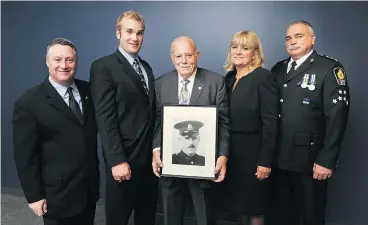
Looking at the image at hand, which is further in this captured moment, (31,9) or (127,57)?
(31,9)

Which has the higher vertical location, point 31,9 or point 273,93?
point 31,9

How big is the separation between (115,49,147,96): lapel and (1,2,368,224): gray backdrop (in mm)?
1095

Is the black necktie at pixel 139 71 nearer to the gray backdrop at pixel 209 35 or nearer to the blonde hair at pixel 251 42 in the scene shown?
the blonde hair at pixel 251 42

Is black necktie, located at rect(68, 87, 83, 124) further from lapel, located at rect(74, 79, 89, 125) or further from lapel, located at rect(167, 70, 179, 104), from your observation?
lapel, located at rect(167, 70, 179, 104)

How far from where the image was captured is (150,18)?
3100mm

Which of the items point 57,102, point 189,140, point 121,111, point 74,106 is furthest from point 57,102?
point 189,140

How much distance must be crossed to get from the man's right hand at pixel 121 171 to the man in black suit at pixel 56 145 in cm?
13

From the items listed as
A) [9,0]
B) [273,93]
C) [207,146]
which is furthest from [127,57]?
[9,0]

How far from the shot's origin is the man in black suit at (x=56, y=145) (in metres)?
1.70

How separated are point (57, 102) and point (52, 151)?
0.27 meters

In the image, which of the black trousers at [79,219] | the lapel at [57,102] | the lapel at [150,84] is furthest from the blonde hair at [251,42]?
the black trousers at [79,219]

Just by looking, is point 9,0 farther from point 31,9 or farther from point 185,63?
point 185,63

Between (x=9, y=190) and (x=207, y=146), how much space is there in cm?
291

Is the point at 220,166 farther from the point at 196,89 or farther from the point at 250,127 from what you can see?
the point at 196,89
